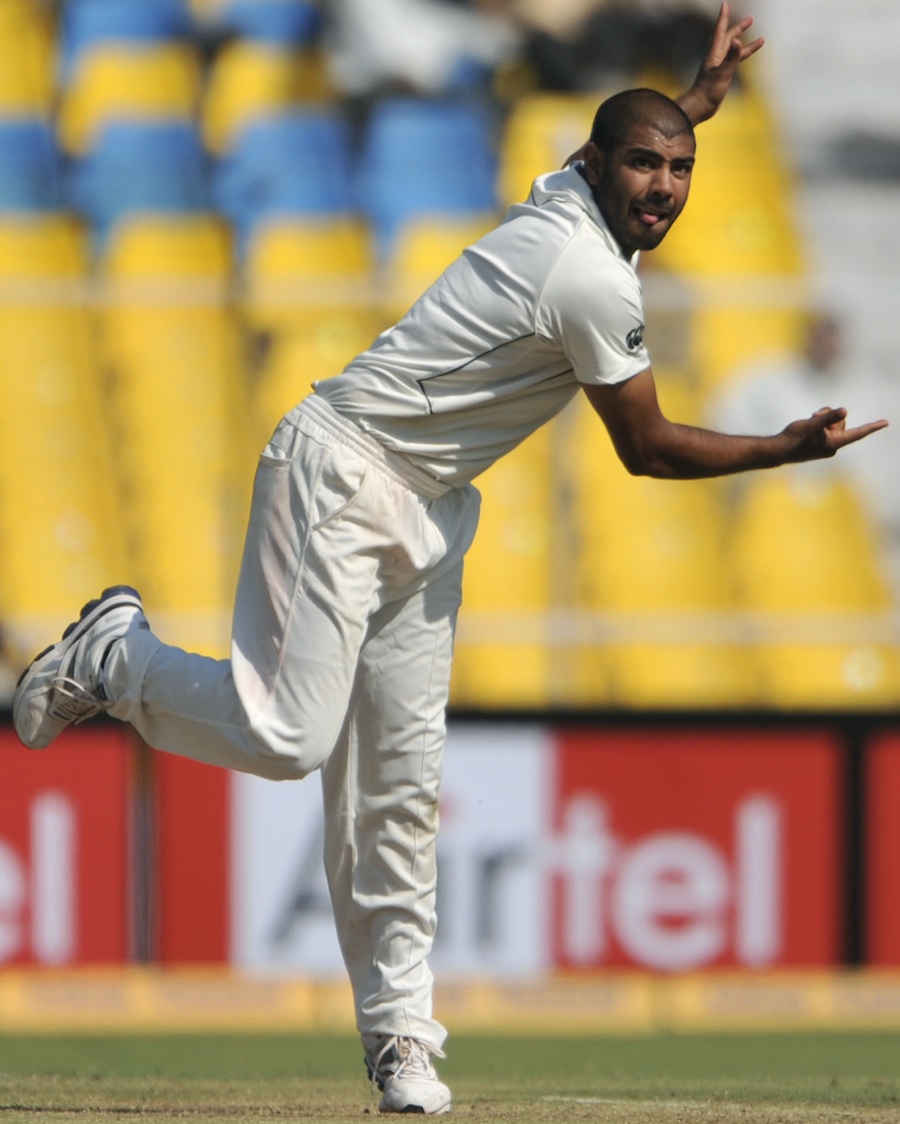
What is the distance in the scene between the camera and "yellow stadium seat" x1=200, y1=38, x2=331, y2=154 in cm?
941

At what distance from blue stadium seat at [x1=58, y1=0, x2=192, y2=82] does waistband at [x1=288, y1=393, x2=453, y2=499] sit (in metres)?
6.13

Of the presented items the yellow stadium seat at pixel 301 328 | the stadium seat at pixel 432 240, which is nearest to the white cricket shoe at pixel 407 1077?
the yellow stadium seat at pixel 301 328

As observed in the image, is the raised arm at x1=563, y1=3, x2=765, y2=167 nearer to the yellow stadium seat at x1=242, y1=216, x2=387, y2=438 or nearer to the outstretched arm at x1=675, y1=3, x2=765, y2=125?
the outstretched arm at x1=675, y1=3, x2=765, y2=125

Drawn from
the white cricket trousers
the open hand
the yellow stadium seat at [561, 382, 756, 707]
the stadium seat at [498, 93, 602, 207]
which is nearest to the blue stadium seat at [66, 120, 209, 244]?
the stadium seat at [498, 93, 602, 207]

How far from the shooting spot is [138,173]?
30.6 ft

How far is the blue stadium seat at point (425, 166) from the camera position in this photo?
9242mm

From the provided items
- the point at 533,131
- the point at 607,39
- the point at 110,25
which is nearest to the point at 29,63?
the point at 110,25

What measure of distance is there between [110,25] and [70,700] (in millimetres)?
6164

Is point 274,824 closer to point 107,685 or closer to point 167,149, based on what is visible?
point 107,685

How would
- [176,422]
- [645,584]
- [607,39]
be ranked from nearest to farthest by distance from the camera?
[645,584]
[176,422]
[607,39]

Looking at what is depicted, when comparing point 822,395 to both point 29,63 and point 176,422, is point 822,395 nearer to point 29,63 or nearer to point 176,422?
point 176,422

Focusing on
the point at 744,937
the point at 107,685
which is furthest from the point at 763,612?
the point at 107,685

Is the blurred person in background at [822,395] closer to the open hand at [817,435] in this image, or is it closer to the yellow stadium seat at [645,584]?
the yellow stadium seat at [645,584]

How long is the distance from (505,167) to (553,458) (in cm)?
169
